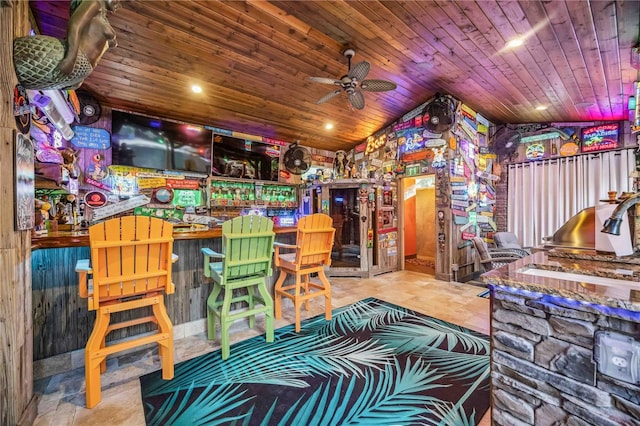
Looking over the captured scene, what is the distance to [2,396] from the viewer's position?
1405 mm

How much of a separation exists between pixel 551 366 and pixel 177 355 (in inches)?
106

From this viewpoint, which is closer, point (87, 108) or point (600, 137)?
point (87, 108)

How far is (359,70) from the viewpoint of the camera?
3197 mm

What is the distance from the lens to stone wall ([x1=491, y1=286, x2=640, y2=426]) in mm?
938

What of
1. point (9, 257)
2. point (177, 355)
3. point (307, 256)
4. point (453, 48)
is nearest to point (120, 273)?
point (9, 257)

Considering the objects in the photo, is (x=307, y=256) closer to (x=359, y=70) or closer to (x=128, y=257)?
(x=128, y=257)

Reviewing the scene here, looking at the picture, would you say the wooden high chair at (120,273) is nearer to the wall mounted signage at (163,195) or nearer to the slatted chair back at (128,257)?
the slatted chair back at (128,257)

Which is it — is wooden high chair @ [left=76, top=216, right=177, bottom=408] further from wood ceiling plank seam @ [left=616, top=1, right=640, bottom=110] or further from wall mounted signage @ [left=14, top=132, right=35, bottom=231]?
wood ceiling plank seam @ [left=616, top=1, right=640, bottom=110]

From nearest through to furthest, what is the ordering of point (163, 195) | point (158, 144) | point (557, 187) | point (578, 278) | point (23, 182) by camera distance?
point (578, 278), point (23, 182), point (158, 144), point (163, 195), point (557, 187)

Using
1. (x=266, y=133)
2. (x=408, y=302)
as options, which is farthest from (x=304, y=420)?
(x=266, y=133)

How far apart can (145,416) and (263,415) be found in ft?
2.49

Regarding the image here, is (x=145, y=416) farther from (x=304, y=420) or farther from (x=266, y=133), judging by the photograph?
(x=266, y=133)

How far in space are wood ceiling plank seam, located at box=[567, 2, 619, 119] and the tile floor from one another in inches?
125

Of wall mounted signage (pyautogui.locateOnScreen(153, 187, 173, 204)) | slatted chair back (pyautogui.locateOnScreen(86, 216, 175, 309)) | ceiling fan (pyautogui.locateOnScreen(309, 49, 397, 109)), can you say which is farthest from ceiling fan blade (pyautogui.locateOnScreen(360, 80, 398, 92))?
wall mounted signage (pyautogui.locateOnScreen(153, 187, 173, 204))
